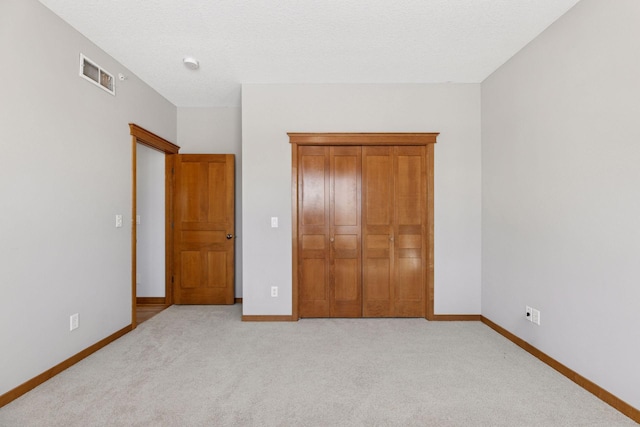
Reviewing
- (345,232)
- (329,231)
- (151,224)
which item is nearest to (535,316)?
(345,232)

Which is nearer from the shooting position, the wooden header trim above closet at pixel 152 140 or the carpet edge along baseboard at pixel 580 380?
the carpet edge along baseboard at pixel 580 380

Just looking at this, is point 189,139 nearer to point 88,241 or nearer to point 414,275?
point 88,241

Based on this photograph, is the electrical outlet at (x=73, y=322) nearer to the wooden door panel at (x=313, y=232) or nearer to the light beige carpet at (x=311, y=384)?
the light beige carpet at (x=311, y=384)

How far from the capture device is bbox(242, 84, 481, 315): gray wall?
11.9ft

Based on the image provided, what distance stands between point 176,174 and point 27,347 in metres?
2.60

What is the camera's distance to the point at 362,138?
362 cm

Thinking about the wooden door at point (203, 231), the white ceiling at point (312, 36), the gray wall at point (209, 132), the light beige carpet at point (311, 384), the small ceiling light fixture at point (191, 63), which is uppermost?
the white ceiling at point (312, 36)

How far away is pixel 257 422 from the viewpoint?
186 cm

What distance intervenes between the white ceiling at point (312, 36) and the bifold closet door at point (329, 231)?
947mm

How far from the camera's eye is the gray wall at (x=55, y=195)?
2090mm

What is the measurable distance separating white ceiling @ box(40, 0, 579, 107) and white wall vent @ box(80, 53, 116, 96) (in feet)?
0.52

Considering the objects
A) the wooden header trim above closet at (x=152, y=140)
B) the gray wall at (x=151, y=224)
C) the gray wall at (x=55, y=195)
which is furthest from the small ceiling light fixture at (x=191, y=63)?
the gray wall at (x=151, y=224)

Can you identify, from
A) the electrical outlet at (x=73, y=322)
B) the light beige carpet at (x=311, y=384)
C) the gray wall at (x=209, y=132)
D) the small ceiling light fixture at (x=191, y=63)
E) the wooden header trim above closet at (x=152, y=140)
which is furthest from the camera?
the gray wall at (x=209, y=132)

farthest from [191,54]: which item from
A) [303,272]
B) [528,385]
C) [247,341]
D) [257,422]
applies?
[528,385]
